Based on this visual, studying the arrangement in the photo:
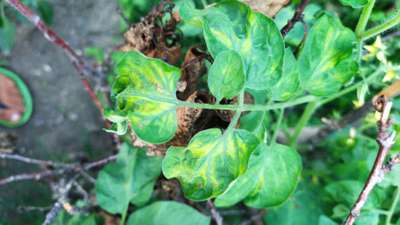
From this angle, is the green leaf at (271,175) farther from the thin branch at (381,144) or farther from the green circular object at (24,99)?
the green circular object at (24,99)

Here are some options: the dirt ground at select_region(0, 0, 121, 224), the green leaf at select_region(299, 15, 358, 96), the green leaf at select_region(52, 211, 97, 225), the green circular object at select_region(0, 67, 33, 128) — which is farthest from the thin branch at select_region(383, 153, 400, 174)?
the green circular object at select_region(0, 67, 33, 128)

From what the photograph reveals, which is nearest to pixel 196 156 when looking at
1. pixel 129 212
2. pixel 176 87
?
pixel 176 87

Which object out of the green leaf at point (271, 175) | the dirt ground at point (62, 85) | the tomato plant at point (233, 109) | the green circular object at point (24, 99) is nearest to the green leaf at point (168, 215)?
the tomato plant at point (233, 109)

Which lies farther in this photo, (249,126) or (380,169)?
(249,126)

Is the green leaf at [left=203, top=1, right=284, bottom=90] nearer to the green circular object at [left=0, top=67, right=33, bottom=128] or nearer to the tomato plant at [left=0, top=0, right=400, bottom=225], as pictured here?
the tomato plant at [left=0, top=0, right=400, bottom=225]

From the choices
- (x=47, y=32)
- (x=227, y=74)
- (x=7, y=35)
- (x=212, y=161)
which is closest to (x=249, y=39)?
(x=227, y=74)

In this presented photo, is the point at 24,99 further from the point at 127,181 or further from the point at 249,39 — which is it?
the point at 249,39

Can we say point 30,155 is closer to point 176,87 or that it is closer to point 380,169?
point 176,87
